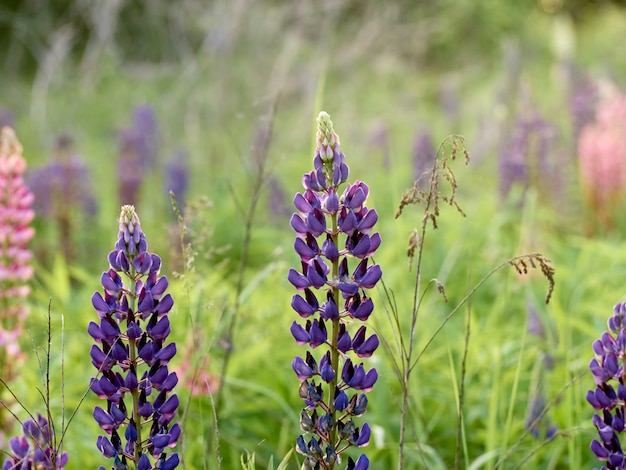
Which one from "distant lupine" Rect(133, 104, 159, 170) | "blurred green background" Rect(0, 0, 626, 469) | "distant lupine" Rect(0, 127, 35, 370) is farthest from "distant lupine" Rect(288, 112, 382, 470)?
"distant lupine" Rect(133, 104, 159, 170)

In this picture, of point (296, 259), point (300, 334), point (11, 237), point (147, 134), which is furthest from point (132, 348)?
point (147, 134)

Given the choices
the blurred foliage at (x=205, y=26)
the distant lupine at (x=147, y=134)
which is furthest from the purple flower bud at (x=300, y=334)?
the blurred foliage at (x=205, y=26)

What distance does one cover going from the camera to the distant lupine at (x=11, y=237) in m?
2.49

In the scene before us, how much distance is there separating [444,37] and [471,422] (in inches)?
622

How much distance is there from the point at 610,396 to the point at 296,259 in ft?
9.88

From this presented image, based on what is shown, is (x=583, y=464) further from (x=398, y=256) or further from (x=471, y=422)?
(x=398, y=256)

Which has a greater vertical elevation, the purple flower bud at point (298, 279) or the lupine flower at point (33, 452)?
the purple flower bud at point (298, 279)

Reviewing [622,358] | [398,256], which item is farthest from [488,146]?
[622,358]

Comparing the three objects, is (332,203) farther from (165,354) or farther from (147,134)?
(147,134)

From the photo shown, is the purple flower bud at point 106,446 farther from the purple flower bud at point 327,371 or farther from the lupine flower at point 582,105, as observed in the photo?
the lupine flower at point 582,105

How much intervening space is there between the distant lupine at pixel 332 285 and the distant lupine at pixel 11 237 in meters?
1.30

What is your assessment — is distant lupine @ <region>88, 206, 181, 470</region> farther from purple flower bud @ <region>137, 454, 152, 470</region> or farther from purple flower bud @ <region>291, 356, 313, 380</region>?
purple flower bud @ <region>291, 356, 313, 380</region>

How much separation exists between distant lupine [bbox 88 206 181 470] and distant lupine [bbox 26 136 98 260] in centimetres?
389

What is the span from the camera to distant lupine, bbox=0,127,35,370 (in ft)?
8.16
